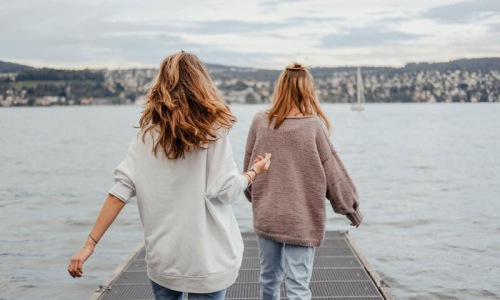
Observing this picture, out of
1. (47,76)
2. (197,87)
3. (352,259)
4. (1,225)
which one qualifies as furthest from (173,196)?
(47,76)

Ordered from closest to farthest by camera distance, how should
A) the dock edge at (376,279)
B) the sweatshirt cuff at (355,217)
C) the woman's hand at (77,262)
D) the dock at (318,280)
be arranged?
the woman's hand at (77,262) < the sweatshirt cuff at (355,217) < the dock edge at (376,279) < the dock at (318,280)

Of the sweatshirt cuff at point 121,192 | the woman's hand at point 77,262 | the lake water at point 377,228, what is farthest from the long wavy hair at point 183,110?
the lake water at point 377,228

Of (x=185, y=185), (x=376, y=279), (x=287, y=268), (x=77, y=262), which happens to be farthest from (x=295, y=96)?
(x=376, y=279)

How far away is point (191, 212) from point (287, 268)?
1663 mm

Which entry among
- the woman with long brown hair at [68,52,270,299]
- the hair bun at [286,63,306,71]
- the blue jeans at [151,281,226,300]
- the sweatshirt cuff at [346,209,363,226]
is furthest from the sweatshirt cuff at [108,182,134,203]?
the sweatshirt cuff at [346,209,363,226]

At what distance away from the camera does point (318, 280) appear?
761 centimetres

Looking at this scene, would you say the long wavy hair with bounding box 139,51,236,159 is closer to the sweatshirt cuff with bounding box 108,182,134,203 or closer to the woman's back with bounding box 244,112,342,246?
the sweatshirt cuff with bounding box 108,182,134,203

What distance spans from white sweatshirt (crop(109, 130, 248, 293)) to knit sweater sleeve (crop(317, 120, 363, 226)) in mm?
1506

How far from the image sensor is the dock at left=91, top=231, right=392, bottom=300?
7.02 metres

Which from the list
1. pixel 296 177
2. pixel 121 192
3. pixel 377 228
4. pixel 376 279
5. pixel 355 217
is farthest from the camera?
pixel 377 228

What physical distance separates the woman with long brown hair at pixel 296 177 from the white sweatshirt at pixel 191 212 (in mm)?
1426

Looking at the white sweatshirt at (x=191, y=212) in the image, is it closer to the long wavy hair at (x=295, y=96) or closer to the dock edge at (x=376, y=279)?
the long wavy hair at (x=295, y=96)

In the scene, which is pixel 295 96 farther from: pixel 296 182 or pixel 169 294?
pixel 169 294

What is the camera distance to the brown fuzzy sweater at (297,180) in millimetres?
4727
